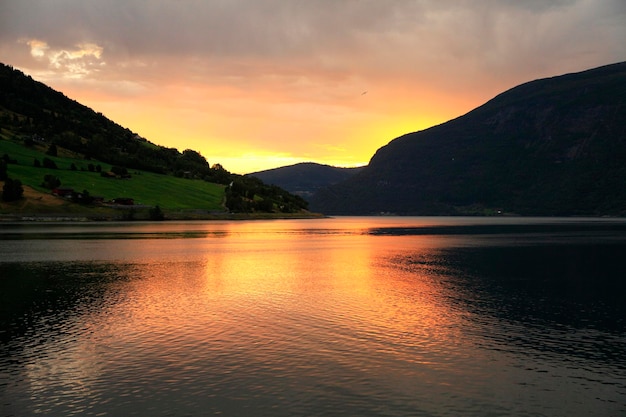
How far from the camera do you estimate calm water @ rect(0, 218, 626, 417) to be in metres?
28.7

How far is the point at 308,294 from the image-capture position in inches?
2554

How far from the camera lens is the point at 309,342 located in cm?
4116

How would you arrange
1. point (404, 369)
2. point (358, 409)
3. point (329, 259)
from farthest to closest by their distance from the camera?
point (329, 259)
point (404, 369)
point (358, 409)

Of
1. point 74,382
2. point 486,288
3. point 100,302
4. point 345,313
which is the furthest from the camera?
point 486,288

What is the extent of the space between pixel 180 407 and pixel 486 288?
53620mm

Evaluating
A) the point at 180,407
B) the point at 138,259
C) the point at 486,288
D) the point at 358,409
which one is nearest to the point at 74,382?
the point at 180,407

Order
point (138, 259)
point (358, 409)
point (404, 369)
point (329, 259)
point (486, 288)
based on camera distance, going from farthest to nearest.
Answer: point (329, 259)
point (138, 259)
point (486, 288)
point (404, 369)
point (358, 409)

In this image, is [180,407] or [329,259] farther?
[329,259]

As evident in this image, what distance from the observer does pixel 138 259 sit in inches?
3981

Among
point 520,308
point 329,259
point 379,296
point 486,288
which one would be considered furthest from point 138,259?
point 520,308

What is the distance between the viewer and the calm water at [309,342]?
94.1ft

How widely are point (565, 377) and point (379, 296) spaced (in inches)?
1243

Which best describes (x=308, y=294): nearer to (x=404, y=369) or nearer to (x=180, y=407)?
(x=404, y=369)

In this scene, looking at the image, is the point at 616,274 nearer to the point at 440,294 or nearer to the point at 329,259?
the point at 440,294
